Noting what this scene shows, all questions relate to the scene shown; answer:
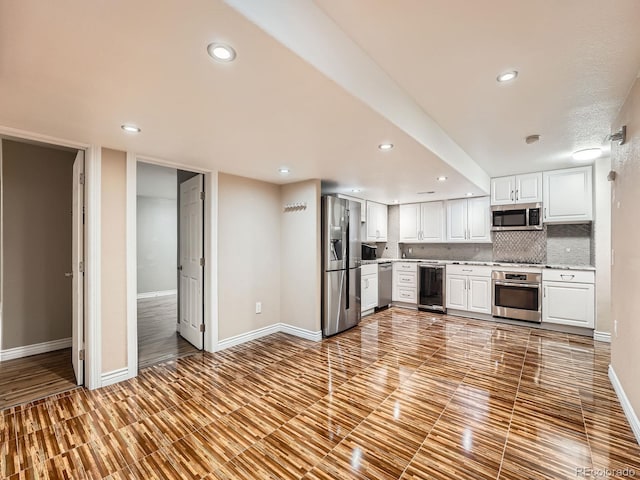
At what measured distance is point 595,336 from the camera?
384 cm

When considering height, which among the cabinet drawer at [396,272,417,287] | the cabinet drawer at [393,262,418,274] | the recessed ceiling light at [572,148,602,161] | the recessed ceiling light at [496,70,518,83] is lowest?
the cabinet drawer at [396,272,417,287]

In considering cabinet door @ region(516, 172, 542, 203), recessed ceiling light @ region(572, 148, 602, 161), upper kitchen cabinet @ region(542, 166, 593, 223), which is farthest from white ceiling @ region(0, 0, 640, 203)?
cabinet door @ region(516, 172, 542, 203)

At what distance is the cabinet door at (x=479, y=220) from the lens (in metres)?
5.06

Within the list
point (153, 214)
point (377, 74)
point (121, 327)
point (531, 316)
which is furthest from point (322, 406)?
point (153, 214)

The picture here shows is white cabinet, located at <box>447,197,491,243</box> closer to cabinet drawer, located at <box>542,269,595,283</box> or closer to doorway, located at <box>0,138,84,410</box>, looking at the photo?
Answer: cabinet drawer, located at <box>542,269,595,283</box>

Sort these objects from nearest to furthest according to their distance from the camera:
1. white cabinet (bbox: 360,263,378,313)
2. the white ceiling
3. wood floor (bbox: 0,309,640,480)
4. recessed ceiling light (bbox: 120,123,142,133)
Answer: the white ceiling < wood floor (bbox: 0,309,640,480) < recessed ceiling light (bbox: 120,123,142,133) < white cabinet (bbox: 360,263,378,313)

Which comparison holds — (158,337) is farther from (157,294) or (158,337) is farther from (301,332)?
(157,294)

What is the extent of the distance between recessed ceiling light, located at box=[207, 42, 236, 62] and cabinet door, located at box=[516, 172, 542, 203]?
15.9 ft

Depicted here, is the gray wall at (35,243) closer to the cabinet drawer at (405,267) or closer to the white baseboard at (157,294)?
the white baseboard at (157,294)

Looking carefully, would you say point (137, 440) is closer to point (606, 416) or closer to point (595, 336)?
point (606, 416)

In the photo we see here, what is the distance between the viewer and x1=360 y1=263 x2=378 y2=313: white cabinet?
4949 millimetres

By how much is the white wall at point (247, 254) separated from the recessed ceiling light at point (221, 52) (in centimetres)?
232

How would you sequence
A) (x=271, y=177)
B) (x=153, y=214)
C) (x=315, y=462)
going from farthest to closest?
(x=153, y=214) → (x=271, y=177) → (x=315, y=462)

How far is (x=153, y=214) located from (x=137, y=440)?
19.7 feet
